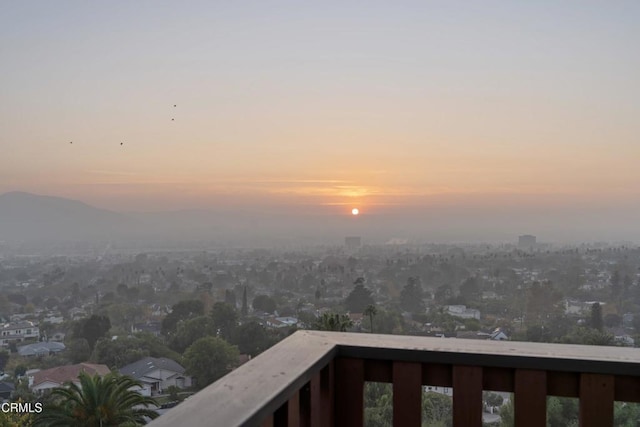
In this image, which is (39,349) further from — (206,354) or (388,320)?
(388,320)

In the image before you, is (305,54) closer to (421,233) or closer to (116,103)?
(116,103)

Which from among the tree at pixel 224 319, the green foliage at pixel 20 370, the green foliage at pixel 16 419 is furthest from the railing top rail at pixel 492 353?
the green foliage at pixel 20 370

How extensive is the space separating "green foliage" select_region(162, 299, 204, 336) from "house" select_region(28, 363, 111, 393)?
130cm

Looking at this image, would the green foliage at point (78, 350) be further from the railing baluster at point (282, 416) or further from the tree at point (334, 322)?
the railing baluster at point (282, 416)

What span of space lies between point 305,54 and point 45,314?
24.8 feet

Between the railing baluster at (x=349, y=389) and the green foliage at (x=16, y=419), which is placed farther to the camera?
the green foliage at (x=16, y=419)

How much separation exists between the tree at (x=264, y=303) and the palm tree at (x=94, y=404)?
3.25 meters

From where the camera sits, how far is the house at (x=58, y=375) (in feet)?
25.1

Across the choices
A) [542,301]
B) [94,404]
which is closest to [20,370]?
[94,404]

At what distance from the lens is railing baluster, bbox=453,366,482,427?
37.6 inches

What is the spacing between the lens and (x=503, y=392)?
98 centimetres

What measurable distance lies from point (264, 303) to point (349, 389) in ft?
31.9

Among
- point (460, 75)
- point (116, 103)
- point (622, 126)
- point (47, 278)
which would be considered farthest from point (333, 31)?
point (47, 278)

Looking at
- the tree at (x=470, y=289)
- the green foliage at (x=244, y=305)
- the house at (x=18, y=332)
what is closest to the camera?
the tree at (x=470, y=289)
